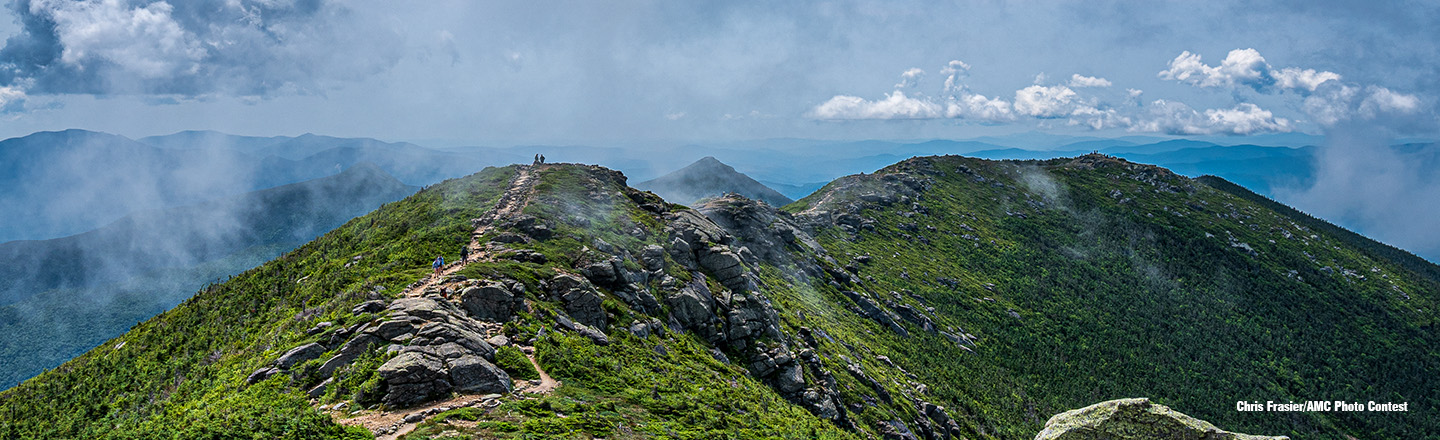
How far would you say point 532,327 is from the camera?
33.9 meters

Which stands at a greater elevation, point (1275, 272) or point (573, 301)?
point (573, 301)

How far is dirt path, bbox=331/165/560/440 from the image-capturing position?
70.8 ft

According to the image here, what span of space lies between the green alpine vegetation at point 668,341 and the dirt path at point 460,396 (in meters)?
0.17

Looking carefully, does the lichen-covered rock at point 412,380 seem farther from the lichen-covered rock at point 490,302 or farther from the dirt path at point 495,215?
the dirt path at point 495,215

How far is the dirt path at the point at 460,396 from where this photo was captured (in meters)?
21.6

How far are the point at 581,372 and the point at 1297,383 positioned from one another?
162445 mm

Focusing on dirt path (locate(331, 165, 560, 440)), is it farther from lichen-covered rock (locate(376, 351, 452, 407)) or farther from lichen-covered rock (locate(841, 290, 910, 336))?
lichen-covered rock (locate(841, 290, 910, 336))

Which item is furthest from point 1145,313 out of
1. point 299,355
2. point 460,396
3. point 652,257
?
point 299,355

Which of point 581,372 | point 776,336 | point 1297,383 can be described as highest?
point 581,372

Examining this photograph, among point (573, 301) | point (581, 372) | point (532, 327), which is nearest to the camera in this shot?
point (581, 372)

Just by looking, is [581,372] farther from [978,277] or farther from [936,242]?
[936,242]

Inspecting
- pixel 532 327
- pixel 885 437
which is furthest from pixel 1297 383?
pixel 532 327

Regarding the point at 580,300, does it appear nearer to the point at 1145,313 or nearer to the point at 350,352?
the point at 350,352

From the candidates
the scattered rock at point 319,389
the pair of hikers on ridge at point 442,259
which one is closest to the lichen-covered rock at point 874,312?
the pair of hikers on ridge at point 442,259
